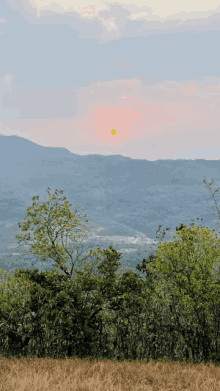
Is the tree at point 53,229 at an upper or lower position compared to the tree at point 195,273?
upper

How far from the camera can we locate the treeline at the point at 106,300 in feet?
56.1

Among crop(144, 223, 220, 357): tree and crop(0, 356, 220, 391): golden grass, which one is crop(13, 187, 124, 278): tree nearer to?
crop(144, 223, 220, 357): tree

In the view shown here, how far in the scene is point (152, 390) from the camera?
6656mm

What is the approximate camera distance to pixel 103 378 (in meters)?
7.57

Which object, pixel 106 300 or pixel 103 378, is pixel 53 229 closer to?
pixel 106 300

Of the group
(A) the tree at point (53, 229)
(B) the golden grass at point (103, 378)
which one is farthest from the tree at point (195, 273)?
(B) the golden grass at point (103, 378)

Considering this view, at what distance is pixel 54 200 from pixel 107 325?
8.50 meters

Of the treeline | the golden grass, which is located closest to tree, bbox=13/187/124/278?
the treeline

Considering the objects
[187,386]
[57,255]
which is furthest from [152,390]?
[57,255]

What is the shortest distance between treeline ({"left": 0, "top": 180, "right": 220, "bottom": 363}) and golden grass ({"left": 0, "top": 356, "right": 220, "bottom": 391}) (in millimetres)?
7603

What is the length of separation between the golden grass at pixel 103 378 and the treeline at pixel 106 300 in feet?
24.9

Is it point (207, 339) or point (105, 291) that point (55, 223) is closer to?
point (105, 291)

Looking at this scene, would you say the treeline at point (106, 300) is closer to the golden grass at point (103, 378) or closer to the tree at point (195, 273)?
the tree at point (195, 273)

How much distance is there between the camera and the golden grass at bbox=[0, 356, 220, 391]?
6.53 metres
